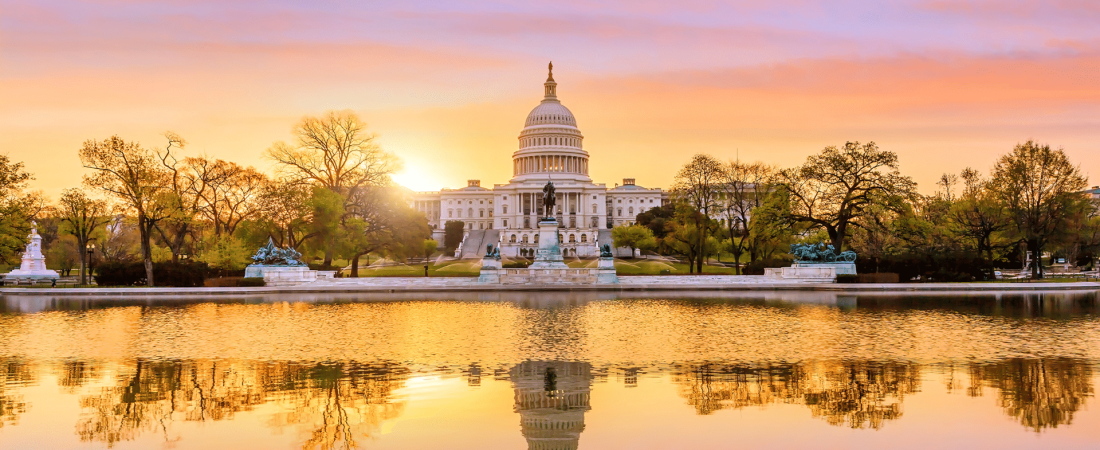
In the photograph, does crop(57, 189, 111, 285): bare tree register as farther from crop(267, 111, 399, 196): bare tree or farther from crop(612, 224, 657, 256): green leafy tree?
crop(612, 224, 657, 256): green leafy tree

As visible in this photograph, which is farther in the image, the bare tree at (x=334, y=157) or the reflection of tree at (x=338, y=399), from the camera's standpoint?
the bare tree at (x=334, y=157)

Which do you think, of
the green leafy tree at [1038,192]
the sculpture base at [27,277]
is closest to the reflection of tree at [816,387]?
the green leafy tree at [1038,192]

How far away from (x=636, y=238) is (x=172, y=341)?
244 feet

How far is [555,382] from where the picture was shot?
1670 centimetres

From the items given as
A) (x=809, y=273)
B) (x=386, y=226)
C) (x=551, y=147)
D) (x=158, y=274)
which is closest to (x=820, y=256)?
(x=809, y=273)

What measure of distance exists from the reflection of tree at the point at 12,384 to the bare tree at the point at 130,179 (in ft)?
108

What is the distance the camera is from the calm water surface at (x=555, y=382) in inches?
500

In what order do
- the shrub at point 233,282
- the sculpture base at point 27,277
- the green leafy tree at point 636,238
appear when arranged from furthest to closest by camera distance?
the green leafy tree at point 636,238
the sculpture base at point 27,277
the shrub at point 233,282

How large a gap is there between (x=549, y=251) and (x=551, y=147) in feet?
366

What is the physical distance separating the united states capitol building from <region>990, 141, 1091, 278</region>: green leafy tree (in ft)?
326

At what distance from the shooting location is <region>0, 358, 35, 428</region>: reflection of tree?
14.0m

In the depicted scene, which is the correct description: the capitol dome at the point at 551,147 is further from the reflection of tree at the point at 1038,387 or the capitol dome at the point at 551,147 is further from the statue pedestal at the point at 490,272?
the reflection of tree at the point at 1038,387

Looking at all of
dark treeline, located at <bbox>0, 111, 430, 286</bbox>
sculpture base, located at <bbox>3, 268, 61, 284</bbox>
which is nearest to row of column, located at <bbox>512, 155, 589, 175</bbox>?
dark treeline, located at <bbox>0, 111, 430, 286</bbox>

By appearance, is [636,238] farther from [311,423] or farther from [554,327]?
[311,423]
